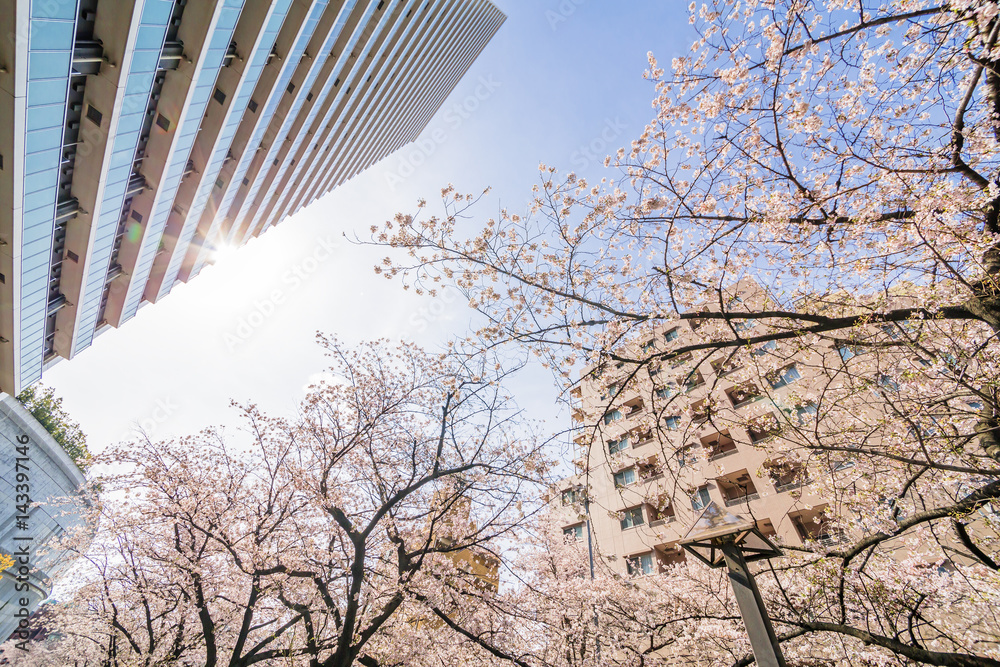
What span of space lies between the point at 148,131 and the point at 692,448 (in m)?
27.9

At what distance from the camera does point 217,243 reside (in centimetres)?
3372

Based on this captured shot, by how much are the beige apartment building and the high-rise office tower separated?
18.8 meters

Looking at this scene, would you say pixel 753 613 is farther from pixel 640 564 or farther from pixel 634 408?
pixel 640 564

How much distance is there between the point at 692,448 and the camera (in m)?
7.36

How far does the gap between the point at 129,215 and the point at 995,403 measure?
109 feet

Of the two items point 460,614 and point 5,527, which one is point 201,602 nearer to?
point 460,614

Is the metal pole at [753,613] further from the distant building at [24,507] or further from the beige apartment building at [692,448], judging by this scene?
the distant building at [24,507]

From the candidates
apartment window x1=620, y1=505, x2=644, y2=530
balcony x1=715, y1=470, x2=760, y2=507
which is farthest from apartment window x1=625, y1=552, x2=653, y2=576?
balcony x1=715, y1=470, x2=760, y2=507

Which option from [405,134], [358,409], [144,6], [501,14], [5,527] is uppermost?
[501,14]

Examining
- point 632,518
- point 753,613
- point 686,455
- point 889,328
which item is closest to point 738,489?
point 632,518

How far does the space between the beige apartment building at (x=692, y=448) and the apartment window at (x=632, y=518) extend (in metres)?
0.08

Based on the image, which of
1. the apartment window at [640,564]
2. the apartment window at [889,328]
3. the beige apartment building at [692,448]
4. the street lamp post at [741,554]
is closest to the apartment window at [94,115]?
the beige apartment building at [692,448]

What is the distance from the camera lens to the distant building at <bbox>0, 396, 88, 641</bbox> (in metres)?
31.4

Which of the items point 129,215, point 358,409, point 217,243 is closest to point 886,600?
point 358,409
